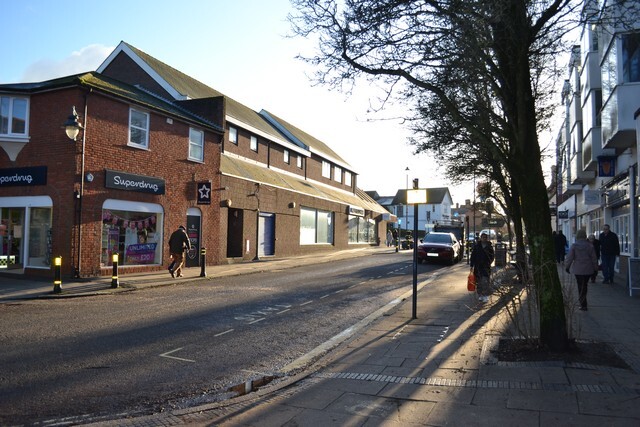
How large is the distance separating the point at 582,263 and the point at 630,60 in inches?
296

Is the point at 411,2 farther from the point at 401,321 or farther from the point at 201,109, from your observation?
the point at 201,109

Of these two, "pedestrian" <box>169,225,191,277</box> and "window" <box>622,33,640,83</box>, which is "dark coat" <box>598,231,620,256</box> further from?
"pedestrian" <box>169,225,191,277</box>

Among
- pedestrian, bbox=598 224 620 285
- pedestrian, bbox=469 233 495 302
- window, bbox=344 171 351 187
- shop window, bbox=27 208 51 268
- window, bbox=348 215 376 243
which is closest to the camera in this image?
pedestrian, bbox=469 233 495 302

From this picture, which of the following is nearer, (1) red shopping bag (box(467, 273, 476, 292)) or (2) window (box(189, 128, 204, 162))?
(1) red shopping bag (box(467, 273, 476, 292))

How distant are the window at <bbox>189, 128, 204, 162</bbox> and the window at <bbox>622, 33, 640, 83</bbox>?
1522 cm

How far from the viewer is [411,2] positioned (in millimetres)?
7219

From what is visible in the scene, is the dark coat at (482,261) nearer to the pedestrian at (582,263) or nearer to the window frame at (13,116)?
the pedestrian at (582,263)

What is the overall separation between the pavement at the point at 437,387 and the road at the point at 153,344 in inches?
23.0

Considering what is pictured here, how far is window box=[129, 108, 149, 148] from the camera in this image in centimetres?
1717

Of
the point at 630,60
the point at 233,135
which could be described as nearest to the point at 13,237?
the point at 233,135

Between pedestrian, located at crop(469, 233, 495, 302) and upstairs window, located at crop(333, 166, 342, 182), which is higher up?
upstairs window, located at crop(333, 166, 342, 182)

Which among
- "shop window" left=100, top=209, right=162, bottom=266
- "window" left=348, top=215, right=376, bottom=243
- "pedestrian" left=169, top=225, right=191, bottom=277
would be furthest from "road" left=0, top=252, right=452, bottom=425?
"window" left=348, top=215, right=376, bottom=243

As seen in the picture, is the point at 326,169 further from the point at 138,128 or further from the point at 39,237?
the point at 39,237

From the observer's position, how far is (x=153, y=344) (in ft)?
23.9
